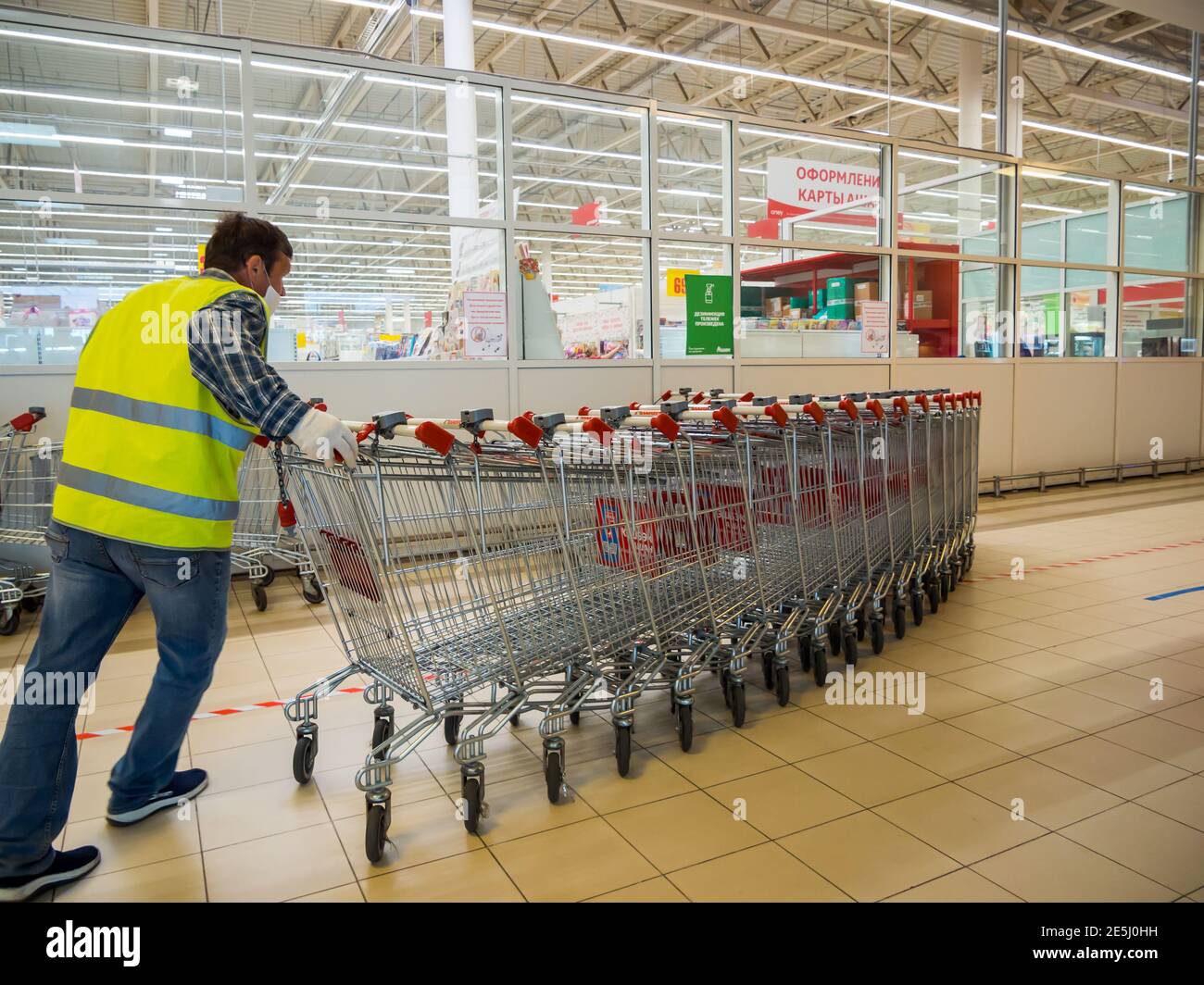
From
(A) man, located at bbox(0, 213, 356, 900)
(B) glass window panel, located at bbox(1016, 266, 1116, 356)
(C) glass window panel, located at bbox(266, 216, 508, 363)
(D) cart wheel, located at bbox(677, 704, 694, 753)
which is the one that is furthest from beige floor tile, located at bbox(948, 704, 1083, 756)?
(B) glass window panel, located at bbox(1016, 266, 1116, 356)

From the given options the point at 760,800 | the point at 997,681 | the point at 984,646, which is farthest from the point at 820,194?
the point at 760,800

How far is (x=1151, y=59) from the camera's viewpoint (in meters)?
14.4

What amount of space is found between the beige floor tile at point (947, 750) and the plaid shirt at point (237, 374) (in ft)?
7.10

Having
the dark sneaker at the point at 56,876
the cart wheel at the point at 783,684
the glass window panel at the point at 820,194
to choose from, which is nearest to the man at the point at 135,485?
the dark sneaker at the point at 56,876

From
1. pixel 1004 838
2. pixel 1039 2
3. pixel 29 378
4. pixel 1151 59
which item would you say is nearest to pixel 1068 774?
pixel 1004 838

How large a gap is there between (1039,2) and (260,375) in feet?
48.2

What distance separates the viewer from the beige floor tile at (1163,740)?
280 cm

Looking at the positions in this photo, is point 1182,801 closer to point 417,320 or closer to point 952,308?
point 417,320

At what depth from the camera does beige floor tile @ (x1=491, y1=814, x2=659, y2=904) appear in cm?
213

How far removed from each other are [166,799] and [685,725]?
162 centimetres

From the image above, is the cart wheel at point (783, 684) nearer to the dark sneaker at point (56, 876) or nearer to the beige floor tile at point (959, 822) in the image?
the beige floor tile at point (959, 822)

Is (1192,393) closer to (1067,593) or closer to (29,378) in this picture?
(1067,593)

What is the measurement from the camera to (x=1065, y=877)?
213 centimetres
